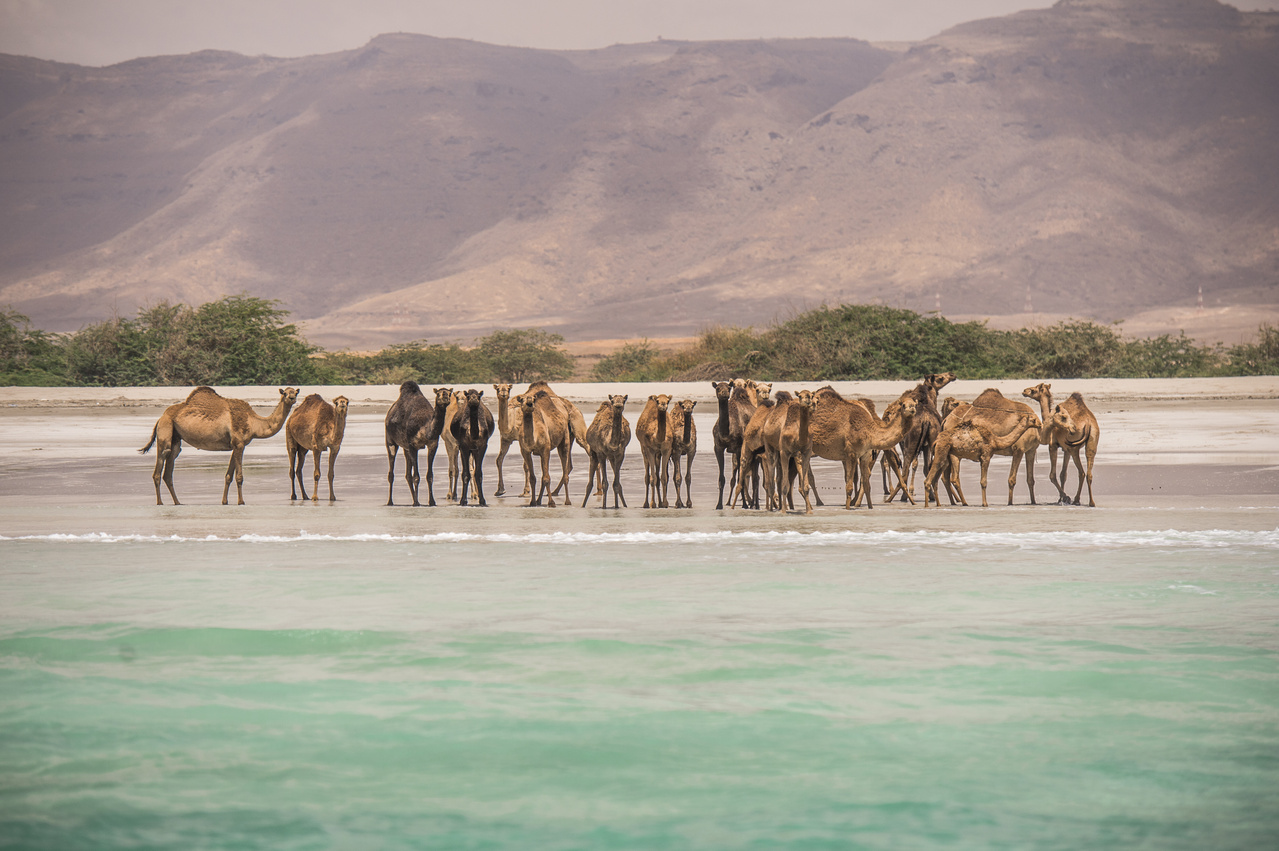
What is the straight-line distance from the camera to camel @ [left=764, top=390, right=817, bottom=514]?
39.2 ft

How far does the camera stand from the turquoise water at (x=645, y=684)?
5762 mm

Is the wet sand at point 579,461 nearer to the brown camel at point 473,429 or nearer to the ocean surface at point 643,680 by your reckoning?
the brown camel at point 473,429

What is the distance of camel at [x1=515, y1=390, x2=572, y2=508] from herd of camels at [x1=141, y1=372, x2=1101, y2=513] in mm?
16

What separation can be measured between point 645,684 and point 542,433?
6.03 m

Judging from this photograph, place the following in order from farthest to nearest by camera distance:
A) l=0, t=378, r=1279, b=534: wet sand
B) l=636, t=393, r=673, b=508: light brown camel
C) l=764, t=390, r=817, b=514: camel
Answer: l=0, t=378, r=1279, b=534: wet sand
l=636, t=393, r=673, b=508: light brown camel
l=764, t=390, r=817, b=514: camel

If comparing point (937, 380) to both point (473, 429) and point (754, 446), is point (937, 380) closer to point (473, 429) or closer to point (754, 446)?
point (754, 446)

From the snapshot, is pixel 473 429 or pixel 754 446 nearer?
pixel 473 429

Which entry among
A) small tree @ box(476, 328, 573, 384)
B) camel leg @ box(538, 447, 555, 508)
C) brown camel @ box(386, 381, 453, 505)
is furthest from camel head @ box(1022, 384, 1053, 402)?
small tree @ box(476, 328, 573, 384)

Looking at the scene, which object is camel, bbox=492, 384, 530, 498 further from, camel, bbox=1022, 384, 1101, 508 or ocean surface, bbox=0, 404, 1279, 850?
camel, bbox=1022, 384, 1101, 508

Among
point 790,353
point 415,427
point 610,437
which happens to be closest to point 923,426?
point 610,437

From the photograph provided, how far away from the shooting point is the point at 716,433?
1341 centimetres

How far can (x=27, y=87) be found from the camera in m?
170

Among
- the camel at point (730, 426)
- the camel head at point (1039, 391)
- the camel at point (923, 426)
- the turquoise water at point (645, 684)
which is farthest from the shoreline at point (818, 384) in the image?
the turquoise water at point (645, 684)

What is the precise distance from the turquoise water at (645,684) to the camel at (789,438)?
74 cm
